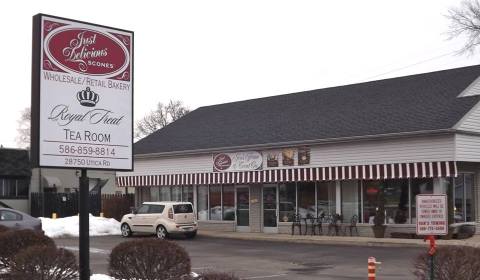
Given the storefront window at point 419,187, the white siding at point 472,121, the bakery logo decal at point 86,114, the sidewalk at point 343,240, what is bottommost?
the sidewalk at point 343,240

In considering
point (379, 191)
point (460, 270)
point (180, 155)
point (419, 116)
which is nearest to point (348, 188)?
point (379, 191)

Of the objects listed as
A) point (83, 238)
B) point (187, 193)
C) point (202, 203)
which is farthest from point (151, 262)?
point (187, 193)

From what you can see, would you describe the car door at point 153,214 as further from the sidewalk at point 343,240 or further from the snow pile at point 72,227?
the snow pile at point 72,227

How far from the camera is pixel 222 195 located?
34.6 m

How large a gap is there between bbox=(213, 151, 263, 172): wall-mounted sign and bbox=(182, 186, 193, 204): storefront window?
3453 mm

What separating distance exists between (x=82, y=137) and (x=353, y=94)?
2593 cm

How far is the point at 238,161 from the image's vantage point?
32.6 metres

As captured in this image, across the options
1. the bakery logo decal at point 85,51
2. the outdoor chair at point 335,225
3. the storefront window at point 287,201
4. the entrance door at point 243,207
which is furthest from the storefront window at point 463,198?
the bakery logo decal at point 85,51

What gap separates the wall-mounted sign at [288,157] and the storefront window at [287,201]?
122 centimetres

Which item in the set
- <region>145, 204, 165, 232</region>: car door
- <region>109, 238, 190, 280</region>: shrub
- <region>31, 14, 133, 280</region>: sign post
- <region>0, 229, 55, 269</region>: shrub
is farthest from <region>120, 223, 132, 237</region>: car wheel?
<region>109, 238, 190, 280</region>: shrub

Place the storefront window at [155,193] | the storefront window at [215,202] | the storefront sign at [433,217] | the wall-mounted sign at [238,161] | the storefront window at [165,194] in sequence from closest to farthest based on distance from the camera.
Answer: the storefront sign at [433,217] → the wall-mounted sign at [238,161] → the storefront window at [215,202] → the storefront window at [165,194] → the storefront window at [155,193]

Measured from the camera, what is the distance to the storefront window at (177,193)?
122 ft

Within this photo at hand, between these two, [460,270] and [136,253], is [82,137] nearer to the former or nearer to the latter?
[136,253]

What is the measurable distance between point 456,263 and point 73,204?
3648cm
